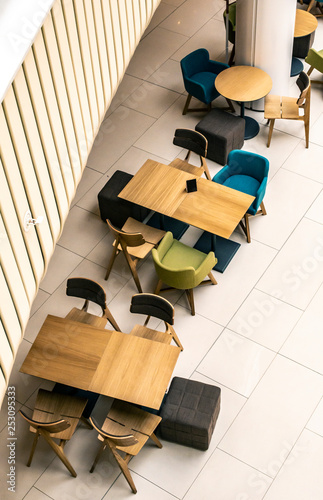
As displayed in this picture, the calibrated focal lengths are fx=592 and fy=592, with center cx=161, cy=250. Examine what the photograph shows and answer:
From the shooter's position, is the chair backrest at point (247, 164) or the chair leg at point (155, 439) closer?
the chair leg at point (155, 439)

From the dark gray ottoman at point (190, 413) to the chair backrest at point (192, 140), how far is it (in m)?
3.06

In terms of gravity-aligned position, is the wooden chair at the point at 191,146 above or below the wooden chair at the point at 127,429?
above

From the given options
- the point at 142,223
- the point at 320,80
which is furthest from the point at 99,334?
the point at 320,80

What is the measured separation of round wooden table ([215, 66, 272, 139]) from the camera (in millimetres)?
8039

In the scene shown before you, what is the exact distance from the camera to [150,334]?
617 centimetres

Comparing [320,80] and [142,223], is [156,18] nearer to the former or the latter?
[320,80]

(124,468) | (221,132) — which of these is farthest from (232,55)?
(124,468)

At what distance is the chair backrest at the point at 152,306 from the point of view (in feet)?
19.8

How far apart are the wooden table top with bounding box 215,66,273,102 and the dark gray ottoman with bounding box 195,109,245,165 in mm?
281

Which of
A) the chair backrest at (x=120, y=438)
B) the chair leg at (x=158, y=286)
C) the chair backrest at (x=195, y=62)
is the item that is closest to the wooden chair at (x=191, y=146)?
the chair backrest at (x=195, y=62)

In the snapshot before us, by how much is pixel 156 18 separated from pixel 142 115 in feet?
8.51

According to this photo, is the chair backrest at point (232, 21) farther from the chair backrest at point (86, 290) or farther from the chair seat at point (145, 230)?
the chair backrest at point (86, 290)

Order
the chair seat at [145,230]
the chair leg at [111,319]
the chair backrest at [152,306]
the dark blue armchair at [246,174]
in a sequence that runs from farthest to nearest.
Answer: the dark blue armchair at [246,174] < the chair seat at [145,230] < the chair leg at [111,319] < the chair backrest at [152,306]

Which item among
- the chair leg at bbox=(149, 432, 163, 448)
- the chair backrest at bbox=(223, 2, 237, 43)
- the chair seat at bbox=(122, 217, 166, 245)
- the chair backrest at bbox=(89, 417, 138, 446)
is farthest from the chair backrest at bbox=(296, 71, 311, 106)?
the chair backrest at bbox=(89, 417, 138, 446)
